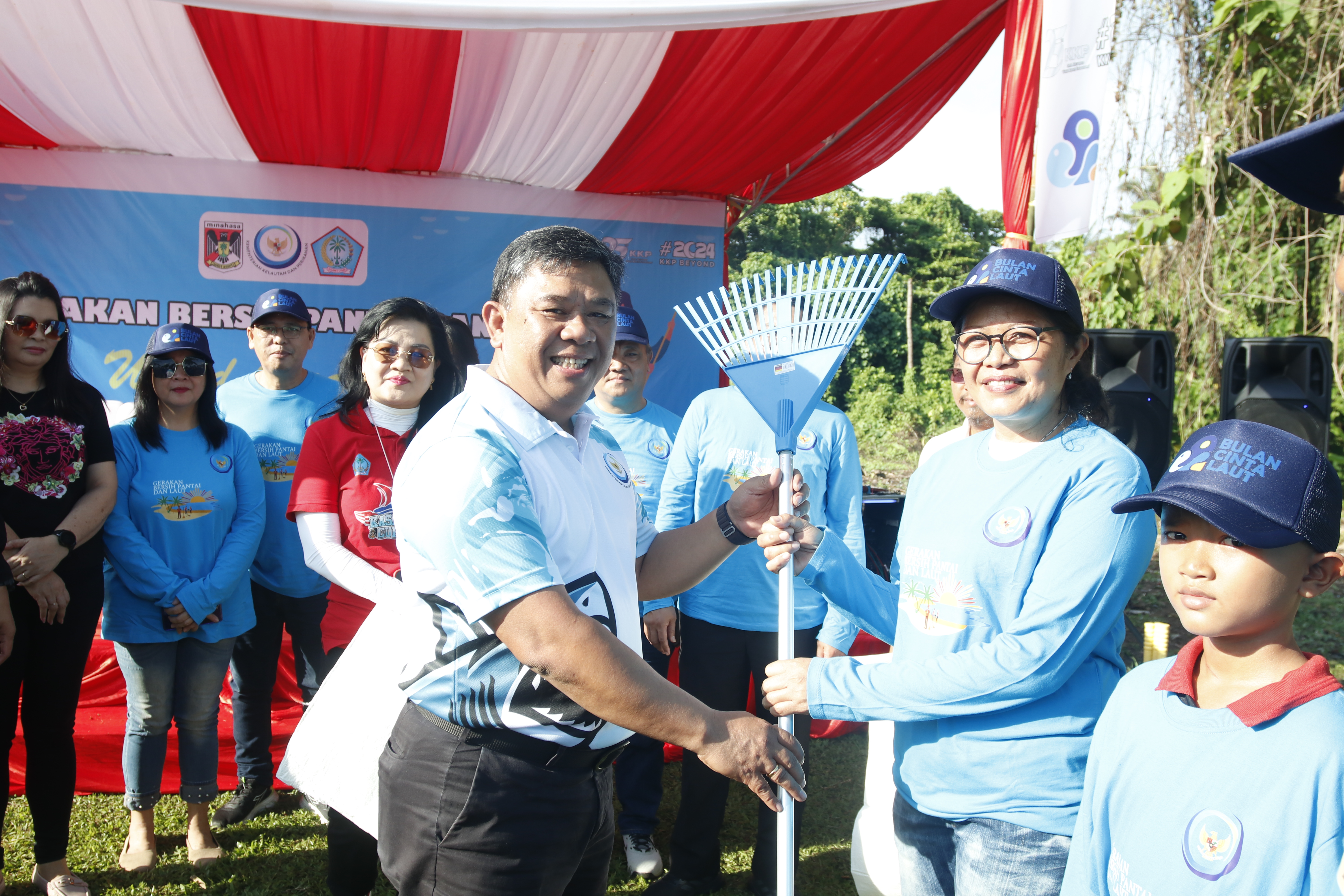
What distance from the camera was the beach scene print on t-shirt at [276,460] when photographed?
3.53 meters

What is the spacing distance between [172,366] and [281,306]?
1.89 ft

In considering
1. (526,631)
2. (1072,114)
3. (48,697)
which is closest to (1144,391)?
(1072,114)

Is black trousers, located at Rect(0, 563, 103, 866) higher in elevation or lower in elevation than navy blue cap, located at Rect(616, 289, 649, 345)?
lower

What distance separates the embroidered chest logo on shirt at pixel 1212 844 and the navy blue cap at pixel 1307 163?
806 mm

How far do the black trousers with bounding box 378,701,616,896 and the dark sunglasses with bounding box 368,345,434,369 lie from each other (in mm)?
1578

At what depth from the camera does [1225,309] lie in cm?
739

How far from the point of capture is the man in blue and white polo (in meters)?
1.36

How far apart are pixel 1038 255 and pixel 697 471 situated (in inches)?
67.7

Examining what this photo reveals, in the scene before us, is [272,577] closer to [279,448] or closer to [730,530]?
[279,448]

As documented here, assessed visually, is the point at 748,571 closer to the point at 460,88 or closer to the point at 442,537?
the point at 442,537

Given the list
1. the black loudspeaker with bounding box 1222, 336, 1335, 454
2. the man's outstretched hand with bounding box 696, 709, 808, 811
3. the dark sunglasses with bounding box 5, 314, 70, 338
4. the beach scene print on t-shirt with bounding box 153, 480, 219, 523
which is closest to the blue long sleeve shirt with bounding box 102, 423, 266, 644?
the beach scene print on t-shirt with bounding box 153, 480, 219, 523

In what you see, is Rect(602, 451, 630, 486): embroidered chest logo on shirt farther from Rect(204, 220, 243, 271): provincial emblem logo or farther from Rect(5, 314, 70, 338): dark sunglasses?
Rect(204, 220, 243, 271): provincial emblem logo

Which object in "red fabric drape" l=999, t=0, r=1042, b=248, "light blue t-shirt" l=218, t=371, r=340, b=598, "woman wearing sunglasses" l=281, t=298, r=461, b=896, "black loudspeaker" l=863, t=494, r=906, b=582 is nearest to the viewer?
"woman wearing sunglasses" l=281, t=298, r=461, b=896

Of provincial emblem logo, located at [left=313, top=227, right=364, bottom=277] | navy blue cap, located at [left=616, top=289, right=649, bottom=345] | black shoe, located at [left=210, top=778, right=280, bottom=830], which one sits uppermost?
provincial emblem logo, located at [left=313, top=227, right=364, bottom=277]
